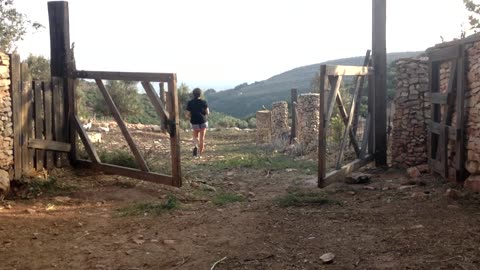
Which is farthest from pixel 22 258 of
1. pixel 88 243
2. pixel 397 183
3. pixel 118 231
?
pixel 397 183

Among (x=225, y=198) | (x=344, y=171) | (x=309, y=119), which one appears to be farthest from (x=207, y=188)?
(x=309, y=119)

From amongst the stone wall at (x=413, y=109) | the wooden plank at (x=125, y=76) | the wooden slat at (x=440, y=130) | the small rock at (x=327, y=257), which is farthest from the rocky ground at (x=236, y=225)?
the wooden plank at (x=125, y=76)

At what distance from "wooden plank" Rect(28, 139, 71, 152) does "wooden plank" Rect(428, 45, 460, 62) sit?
6503 mm

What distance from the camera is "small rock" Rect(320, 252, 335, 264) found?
14.6 ft

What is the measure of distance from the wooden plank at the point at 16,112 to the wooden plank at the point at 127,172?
1.30m

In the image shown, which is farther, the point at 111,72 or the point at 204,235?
the point at 111,72

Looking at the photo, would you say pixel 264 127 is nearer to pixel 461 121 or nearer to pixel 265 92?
pixel 461 121

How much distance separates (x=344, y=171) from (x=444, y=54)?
253 cm

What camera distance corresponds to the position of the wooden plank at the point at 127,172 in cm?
764

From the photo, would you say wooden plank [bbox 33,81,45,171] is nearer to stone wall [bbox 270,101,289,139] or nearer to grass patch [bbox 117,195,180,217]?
grass patch [bbox 117,195,180,217]

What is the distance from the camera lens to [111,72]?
25.8 ft

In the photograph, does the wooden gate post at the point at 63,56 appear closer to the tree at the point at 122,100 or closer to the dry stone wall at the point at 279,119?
the dry stone wall at the point at 279,119

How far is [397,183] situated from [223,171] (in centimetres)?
370

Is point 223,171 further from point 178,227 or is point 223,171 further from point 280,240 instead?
point 280,240
